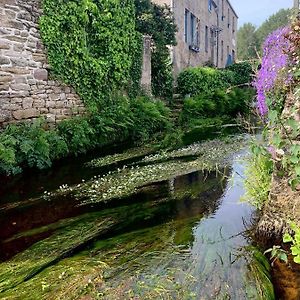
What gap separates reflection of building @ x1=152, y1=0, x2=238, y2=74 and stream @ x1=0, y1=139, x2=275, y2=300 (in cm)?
1234

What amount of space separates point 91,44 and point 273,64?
6.74 metres

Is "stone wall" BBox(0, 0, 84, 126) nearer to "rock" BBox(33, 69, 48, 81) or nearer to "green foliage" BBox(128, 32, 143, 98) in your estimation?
"rock" BBox(33, 69, 48, 81)

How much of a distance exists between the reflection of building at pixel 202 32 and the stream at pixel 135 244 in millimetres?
12336

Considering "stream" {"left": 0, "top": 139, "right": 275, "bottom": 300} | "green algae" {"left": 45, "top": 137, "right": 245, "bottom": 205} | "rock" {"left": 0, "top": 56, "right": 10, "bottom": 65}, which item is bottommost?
"stream" {"left": 0, "top": 139, "right": 275, "bottom": 300}

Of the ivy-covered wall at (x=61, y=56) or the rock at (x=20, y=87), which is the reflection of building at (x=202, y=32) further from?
the rock at (x=20, y=87)

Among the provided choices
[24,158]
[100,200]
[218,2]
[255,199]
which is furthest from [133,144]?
[218,2]

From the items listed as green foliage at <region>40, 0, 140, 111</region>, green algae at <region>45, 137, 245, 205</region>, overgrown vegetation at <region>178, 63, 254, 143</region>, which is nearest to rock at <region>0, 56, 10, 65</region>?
green foliage at <region>40, 0, 140, 111</region>

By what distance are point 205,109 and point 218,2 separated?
48.0ft

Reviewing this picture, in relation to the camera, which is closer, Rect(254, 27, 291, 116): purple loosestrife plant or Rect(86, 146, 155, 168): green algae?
Rect(254, 27, 291, 116): purple loosestrife plant

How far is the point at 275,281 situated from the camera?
2.96m

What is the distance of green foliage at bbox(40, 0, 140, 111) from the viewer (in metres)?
8.50

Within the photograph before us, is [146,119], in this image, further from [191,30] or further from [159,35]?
[191,30]

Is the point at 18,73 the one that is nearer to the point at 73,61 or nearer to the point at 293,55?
the point at 73,61

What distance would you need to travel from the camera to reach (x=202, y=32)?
2217 cm
